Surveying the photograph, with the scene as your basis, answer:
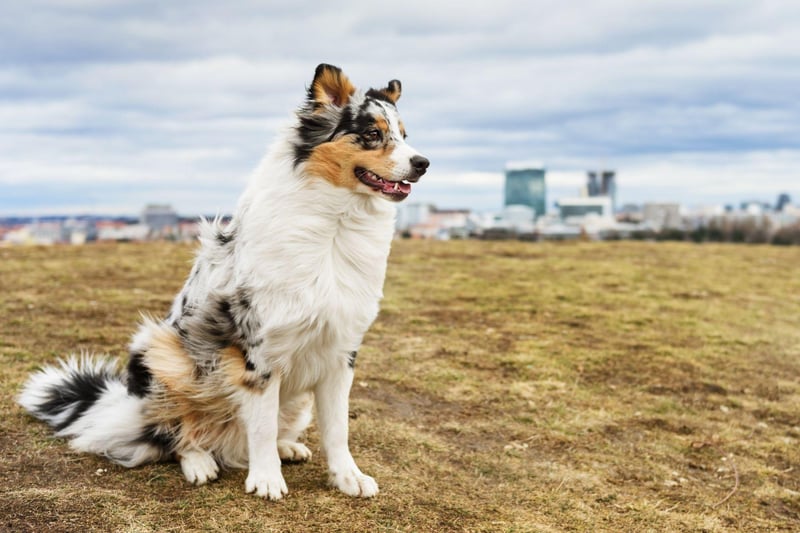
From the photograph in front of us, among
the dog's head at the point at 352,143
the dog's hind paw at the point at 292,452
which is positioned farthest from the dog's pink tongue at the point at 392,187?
the dog's hind paw at the point at 292,452

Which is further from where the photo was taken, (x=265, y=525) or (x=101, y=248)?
(x=101, y=248)

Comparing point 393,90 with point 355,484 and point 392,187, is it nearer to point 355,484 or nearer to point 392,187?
point 392,187

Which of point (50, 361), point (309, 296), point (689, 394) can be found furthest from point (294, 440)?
point (689, 394)

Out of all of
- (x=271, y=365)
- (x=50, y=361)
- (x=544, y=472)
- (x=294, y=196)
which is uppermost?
(x=294, y=196)

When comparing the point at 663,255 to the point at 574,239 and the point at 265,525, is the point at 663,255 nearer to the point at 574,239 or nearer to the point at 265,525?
the point at 574,239

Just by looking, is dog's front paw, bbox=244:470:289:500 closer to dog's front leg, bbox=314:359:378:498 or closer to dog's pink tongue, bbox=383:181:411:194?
dog's front leg, bbox=314:359:378:498

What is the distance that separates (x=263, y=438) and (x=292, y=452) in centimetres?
70

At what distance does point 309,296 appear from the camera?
4.01m

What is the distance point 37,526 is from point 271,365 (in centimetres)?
138

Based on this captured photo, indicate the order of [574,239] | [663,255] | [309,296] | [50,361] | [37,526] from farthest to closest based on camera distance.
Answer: [574,239] → [663,255] → [50,361] → [309,296] → [37,526]

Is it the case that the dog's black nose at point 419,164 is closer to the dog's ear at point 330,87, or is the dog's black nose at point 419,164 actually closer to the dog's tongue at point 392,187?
the dog's tongue at point 392,187

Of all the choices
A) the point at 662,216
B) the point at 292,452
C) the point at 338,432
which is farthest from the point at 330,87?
the point at 662,216

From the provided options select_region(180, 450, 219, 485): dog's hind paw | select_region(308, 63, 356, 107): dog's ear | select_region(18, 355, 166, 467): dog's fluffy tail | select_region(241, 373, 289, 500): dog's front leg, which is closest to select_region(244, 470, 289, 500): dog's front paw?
select_region(241, 373, 289, 500): dog's front leg

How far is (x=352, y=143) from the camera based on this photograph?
4.06 metres
